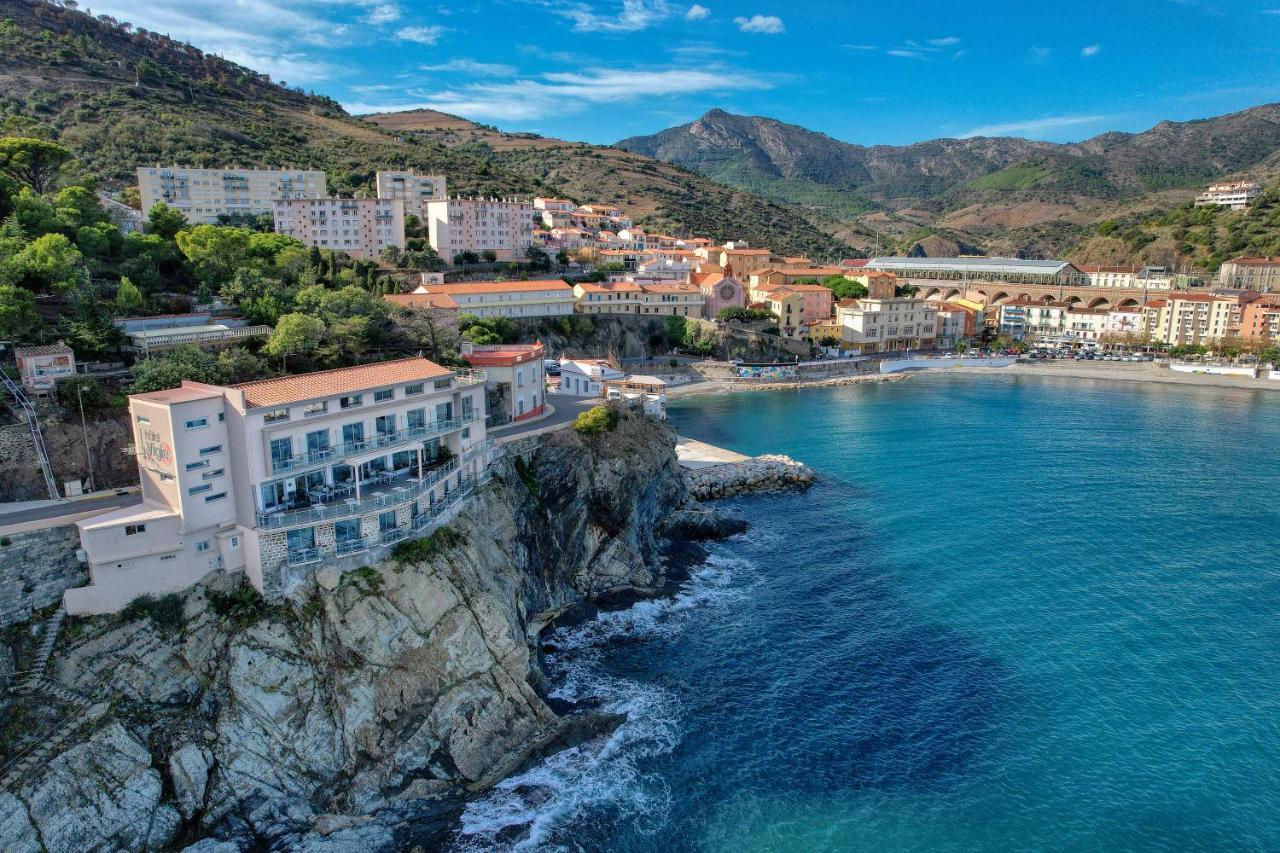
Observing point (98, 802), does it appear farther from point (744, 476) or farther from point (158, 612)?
point (744, 476)

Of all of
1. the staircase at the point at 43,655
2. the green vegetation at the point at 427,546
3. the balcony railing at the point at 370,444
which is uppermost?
the balcony railing at the point at 370,444

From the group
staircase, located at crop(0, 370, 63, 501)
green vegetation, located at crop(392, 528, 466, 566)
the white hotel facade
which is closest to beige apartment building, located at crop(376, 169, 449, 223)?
staircase, located at crop(0, 370, 63, 501)

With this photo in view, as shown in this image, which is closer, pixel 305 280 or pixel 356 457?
pixel 356 457

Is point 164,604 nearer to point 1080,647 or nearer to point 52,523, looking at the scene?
point 52,523

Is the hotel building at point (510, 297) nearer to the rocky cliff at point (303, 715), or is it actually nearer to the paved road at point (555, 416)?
the paved road at point (555, 416)

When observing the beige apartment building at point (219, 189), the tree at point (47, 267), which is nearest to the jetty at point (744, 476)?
the tree at point (47, 267)

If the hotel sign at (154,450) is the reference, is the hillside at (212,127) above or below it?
above

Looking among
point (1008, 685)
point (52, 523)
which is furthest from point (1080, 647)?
point (52, 523)
